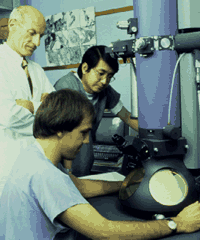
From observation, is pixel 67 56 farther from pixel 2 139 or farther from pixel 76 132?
pixel 76 132

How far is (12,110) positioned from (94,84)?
1.98 ft

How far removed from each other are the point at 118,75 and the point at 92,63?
3.66ft

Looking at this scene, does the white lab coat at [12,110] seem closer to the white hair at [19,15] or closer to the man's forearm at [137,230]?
the white hair at [19,15]

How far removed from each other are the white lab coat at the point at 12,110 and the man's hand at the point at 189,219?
35.1 inches

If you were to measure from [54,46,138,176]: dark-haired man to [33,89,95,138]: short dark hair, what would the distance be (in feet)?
2.89

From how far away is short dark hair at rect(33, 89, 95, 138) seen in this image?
922 millimetres

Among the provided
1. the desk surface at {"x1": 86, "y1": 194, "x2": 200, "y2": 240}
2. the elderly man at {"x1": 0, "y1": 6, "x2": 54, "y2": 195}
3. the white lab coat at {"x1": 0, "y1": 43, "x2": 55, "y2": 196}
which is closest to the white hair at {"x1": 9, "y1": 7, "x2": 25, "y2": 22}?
the elderly man at {"x1": 0, "y1": 6, "x2": 54, "y2": 195}

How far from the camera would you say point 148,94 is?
1049mm

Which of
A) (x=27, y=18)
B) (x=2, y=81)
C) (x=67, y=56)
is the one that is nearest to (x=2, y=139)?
(x=2, y=81)

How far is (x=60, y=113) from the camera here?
0.92 m

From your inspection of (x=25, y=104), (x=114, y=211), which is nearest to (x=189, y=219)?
(x=114, y=211)

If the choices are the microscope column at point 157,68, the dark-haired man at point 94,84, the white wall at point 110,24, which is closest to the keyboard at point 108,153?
the dark-haired man at point 94,84

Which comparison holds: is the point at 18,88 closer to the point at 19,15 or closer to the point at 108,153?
the point at 19,15

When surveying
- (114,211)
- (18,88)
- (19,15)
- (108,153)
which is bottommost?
(108,153)
